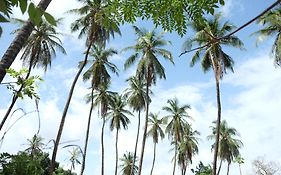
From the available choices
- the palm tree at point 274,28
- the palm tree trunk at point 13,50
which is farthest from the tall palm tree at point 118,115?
the palm tree trunk at point 13,50

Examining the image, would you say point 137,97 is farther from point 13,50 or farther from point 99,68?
point 13,50

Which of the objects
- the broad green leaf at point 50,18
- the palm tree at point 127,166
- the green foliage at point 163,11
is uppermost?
the palm tree at point 127,166

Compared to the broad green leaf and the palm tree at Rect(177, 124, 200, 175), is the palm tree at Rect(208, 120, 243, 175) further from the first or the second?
the broad green leaf

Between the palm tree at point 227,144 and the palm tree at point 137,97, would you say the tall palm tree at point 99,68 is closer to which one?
the palm tree at point 137,97

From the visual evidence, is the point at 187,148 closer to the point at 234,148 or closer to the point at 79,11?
the point at 234,148

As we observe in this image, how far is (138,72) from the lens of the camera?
3234 cm

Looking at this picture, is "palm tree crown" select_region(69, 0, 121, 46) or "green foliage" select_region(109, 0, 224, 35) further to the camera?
"palm tree crown" select_region(69, 0, 121, 46)

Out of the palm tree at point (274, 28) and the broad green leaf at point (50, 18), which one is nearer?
the broad green leaf at point (50, 18)

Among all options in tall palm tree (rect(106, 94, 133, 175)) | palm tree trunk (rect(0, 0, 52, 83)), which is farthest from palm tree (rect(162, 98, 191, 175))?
palm tree trunk (rect(0, 0, 52, 83))

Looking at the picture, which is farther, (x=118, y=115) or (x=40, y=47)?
(x=118, y=115)

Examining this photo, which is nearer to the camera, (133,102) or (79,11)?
(79,11)

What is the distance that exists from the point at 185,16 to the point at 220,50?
81.0 ft

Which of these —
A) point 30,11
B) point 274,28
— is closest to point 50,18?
point 30,11

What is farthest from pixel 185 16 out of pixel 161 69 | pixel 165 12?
pixel 161 69
